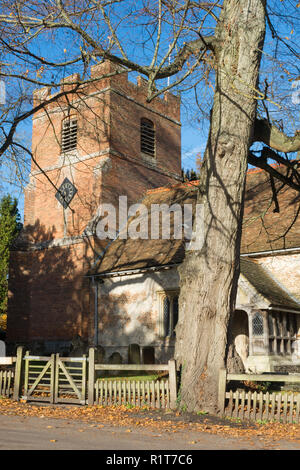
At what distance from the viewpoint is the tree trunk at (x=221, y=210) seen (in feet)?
31.5

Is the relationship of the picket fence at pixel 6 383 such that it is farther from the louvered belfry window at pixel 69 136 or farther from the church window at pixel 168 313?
the louvered belfry window at pixel 69 136

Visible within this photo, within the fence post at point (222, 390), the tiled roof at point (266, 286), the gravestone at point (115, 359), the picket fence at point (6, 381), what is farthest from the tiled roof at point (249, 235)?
the fence post at point (222, 390)

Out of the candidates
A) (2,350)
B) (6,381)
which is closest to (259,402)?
(6,381)

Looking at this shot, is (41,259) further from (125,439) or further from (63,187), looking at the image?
(125,439)

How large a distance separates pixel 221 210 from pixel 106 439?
16.0 ft

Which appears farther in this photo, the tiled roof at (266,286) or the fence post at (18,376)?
the tiled roof at (266,286)

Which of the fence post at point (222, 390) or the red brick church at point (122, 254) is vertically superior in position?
the red brick church at point (122, 254)

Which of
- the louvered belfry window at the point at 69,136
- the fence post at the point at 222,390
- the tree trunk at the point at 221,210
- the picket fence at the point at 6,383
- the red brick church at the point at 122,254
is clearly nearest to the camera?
the fence post at the point at 222,390

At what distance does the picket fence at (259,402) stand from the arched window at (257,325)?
23.4 feet

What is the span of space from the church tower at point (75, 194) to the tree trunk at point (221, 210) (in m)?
12.9

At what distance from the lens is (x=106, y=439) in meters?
6.78

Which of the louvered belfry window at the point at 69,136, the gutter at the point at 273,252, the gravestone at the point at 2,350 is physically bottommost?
the gravestone at the point at 2,350

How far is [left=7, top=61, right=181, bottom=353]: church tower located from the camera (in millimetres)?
23625

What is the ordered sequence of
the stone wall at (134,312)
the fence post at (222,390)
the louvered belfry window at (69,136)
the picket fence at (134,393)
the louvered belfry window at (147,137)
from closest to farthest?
the fence post at (222,390)
the picket fence at (134,393)
the stone wall at (134,312)
the louvered belfry window at (69,136)
the louvered belfry window at (147,137)
